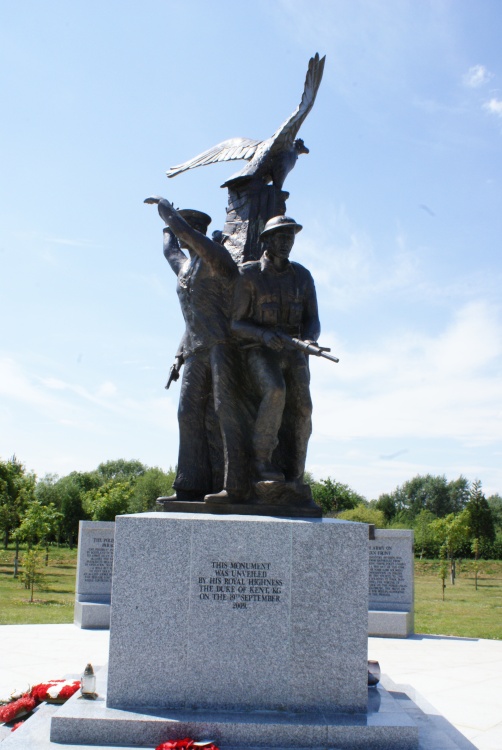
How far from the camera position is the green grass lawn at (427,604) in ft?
41.2

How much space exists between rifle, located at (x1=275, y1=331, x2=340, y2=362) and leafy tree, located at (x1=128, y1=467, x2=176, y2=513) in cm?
4208

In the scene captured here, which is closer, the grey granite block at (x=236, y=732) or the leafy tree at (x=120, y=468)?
the grey granite block at (x=236, y=732)

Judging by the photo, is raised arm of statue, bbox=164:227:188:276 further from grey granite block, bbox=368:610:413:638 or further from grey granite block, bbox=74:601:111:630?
grey granite block, bbox=368:610:413:638

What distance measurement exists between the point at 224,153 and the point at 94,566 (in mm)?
8185

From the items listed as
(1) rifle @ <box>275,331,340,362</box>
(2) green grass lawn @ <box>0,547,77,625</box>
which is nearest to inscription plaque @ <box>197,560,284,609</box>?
(1) rifle @ <box>275,331,340,362</box>

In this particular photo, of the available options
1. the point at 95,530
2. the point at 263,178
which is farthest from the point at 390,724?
the point at 95,530

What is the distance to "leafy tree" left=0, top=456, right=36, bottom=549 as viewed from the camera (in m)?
26.9

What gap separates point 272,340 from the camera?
5.48 metres

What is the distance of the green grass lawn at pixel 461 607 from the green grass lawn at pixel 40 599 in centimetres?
699

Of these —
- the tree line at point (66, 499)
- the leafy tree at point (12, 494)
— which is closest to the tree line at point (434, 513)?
the tree line at point (66, 499)

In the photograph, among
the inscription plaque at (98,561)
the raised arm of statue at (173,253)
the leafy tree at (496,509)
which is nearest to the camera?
the raised arm of statue at (173,253)

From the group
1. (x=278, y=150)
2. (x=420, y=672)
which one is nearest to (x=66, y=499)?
(x=420, y=672)

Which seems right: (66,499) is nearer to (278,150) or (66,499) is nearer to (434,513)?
(434,513)

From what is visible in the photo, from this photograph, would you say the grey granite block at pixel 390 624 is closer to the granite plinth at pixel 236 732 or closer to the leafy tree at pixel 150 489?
the granite plinth at pixel 236 732
